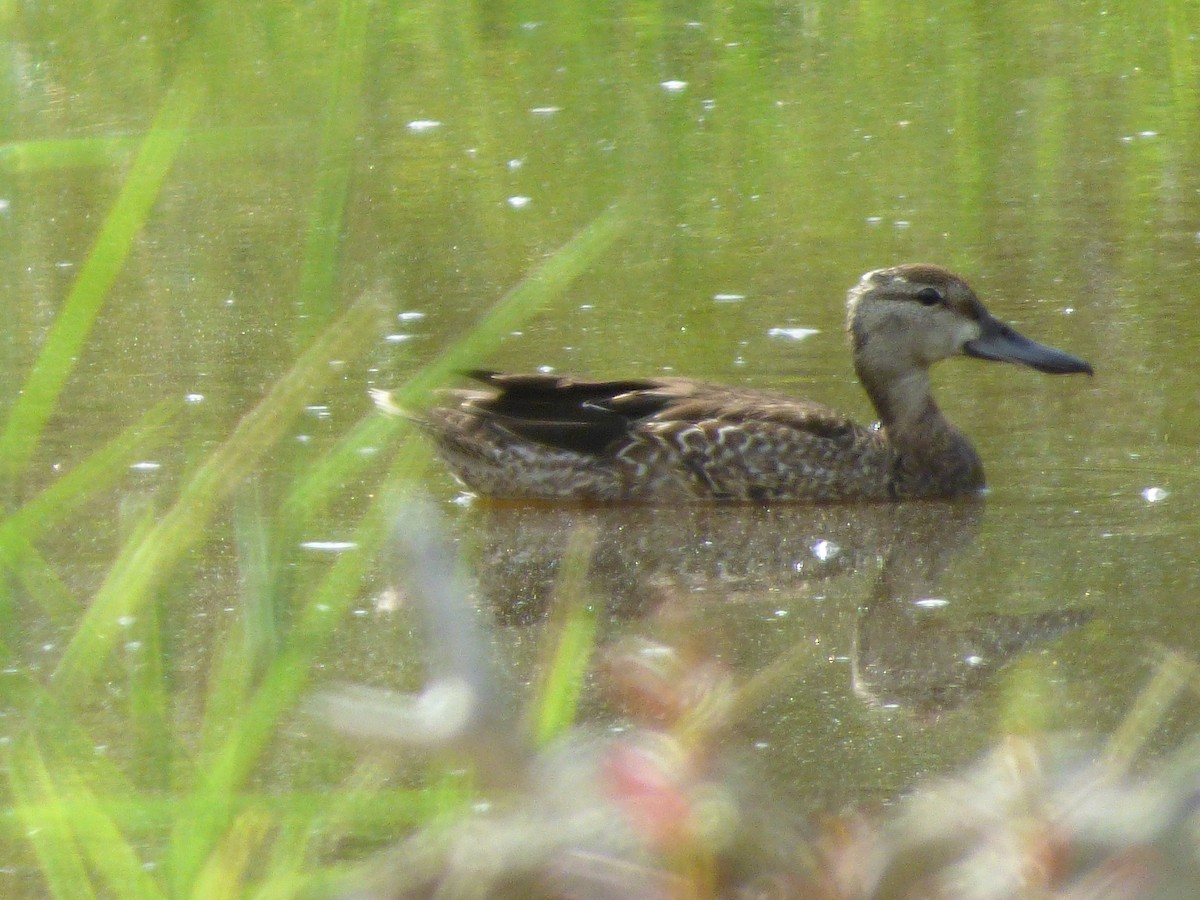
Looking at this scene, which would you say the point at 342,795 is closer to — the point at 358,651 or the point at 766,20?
the point at 358,651

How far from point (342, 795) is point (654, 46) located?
11.2 m

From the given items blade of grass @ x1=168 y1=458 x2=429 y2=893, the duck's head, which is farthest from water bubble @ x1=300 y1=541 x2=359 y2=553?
blade of grass @ x1=168 y1=458 x2=429 y2=893

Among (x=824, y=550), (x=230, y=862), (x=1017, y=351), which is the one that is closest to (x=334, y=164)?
(x=230, y=862)

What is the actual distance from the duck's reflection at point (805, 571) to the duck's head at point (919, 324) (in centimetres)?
63

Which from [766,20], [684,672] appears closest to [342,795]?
[684,672]

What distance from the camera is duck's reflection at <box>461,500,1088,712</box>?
5.00m

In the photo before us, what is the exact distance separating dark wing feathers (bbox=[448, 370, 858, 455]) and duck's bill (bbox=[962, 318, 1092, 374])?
56cm

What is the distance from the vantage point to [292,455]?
236 cm

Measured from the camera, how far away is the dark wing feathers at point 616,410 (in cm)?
669

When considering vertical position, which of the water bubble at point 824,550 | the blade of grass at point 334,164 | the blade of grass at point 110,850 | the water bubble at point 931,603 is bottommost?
the water bubble at point 824,550

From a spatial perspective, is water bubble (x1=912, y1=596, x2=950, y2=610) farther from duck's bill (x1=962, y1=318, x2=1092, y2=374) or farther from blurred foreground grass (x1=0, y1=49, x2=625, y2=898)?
blurred foreground grass (x1=0, y1=49, x2=625, y2=898)

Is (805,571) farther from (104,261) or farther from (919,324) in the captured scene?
(104,261)

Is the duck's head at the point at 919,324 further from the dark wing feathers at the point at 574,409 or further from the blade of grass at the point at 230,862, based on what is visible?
the blade of grass at the point at 230,862

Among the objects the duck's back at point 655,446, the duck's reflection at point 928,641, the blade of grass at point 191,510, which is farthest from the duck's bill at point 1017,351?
the blade of grass at point 191,510
